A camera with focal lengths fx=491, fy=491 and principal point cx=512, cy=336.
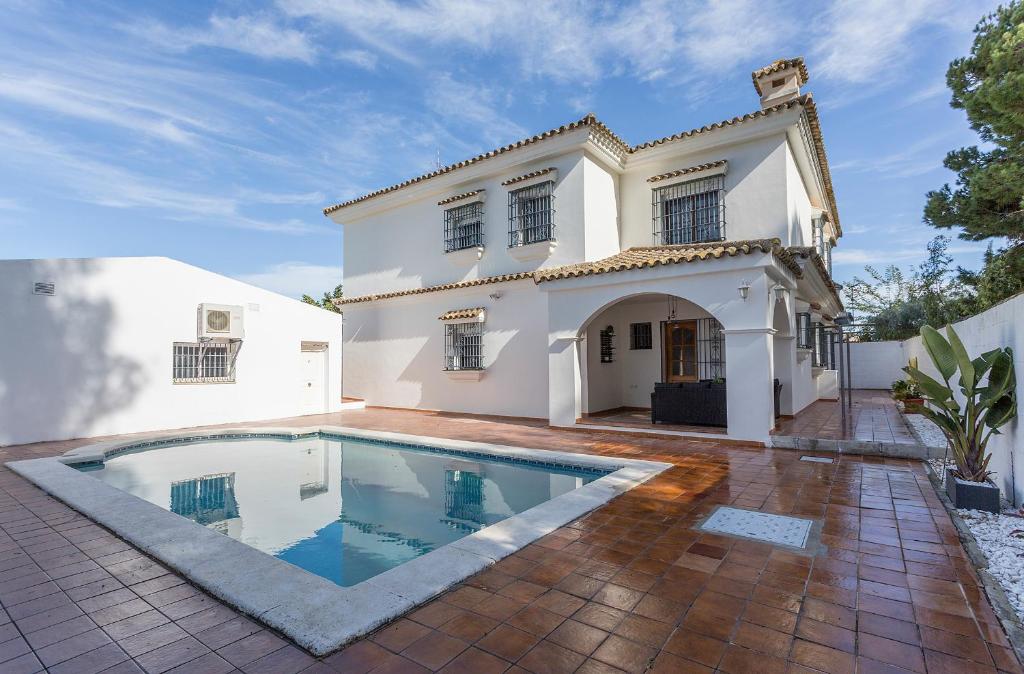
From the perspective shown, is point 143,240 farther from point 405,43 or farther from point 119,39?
point 405,43

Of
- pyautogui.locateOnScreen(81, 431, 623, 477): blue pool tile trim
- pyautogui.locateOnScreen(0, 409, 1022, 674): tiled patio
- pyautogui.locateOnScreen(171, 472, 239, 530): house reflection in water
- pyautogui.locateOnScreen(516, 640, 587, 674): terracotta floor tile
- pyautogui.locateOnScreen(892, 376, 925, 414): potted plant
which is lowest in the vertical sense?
pyautogui.locateOnScreen(171, 472, 239, 530): house reflection in water

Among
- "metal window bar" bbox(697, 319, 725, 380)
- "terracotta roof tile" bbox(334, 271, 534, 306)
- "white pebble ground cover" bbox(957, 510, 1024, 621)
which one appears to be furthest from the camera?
"terracotta roof tile" bbox(334, 271, 534, 306)

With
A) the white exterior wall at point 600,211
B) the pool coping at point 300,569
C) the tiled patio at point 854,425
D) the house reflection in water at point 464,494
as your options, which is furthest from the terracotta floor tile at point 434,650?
the white exterior wall at point 600,211

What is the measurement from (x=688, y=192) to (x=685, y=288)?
170 inches

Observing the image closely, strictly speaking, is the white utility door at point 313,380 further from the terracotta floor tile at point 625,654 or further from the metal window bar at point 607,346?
the terracotta floor tile at point 625,654

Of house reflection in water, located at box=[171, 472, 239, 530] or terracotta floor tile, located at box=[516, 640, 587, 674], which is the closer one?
terracotta floor tile, located at box=[516, 640, 587, 674]

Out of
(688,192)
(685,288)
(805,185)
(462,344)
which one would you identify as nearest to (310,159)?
(462,344)

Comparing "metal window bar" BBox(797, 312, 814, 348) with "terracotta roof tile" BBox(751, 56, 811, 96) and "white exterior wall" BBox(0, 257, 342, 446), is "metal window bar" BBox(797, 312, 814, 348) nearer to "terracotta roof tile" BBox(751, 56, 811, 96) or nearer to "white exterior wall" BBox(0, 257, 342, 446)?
"terracotta roof tile" BBox(751, 56, 811, 96)

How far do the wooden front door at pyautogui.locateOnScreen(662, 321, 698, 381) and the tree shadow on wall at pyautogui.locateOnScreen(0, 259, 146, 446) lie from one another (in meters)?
13.2

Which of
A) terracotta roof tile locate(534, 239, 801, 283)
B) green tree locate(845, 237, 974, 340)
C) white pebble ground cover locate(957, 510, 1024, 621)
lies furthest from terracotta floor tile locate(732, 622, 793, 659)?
green tree locate(845, 237, 974, 340)

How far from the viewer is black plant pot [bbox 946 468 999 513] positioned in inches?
199

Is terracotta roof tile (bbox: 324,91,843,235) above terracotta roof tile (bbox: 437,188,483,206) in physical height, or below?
above

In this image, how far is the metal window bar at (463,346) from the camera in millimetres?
14484

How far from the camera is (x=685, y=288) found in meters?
9.69
